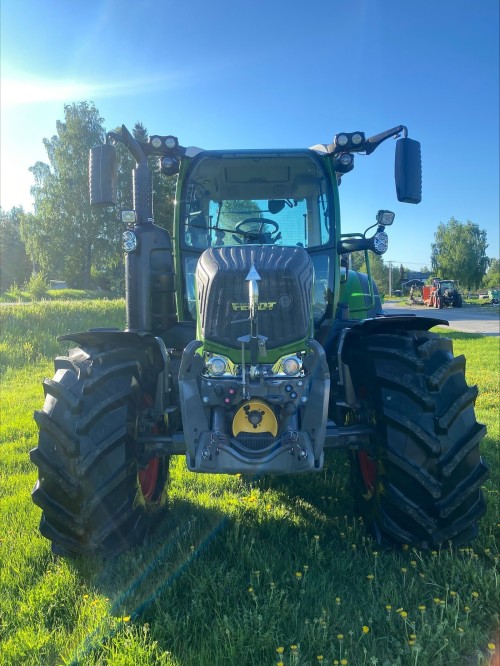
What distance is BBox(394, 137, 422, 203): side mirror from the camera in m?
3.59

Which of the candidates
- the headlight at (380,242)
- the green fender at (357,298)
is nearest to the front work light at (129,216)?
the headlight at (380,242)

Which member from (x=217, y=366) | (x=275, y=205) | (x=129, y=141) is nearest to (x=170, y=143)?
(x=129, y=141)

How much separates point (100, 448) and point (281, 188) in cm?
241

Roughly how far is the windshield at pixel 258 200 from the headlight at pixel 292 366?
1417mm

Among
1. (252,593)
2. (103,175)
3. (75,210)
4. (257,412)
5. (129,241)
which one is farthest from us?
(75,210)

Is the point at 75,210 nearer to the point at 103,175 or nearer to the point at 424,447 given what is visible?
the point at 103,175

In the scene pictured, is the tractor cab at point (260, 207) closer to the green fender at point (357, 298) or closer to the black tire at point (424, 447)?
the black tire at point (424, 447)

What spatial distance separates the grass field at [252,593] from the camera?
7.13 ft

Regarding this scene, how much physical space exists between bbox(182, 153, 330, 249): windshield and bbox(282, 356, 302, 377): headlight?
1.42m

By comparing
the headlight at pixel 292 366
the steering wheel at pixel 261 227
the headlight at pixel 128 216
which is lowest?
the headlight at pixel 292 366

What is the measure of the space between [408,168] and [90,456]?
111 inches

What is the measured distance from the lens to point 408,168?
3602mm

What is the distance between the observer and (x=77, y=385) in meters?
2.85

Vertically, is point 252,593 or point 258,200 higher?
point 258,200
